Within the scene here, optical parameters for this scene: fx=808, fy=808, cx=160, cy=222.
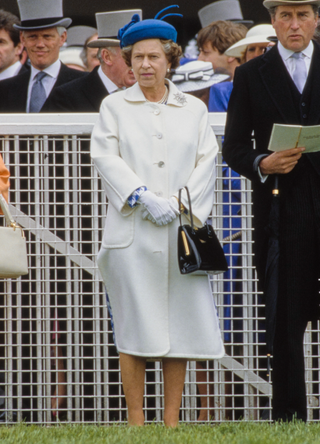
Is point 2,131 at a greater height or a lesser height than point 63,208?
Answer: greater

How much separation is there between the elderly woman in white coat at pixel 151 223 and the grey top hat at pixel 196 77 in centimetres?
207

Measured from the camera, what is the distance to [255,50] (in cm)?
655

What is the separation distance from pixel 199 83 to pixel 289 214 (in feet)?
8.56

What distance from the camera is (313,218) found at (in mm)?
4277

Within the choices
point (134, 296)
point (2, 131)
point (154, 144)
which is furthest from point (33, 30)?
point (134, 296)

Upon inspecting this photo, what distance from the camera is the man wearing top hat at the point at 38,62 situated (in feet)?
21.8

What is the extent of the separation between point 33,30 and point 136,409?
12.4 ft

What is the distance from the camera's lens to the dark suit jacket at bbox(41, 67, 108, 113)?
608 cm

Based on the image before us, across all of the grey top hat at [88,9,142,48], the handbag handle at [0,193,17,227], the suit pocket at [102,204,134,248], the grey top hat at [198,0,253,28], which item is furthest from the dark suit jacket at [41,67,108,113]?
the grey top hat at [198,0,253,28]

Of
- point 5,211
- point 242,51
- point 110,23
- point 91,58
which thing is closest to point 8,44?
point 91,58

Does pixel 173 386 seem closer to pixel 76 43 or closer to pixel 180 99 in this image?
pixel 180 99

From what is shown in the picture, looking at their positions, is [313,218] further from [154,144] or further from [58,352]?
[58,352]

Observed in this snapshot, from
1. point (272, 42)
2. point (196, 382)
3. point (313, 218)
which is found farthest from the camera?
point (272, 42)

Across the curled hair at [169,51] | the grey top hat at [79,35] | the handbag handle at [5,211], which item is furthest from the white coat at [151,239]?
the grey top hat at [79,35]
